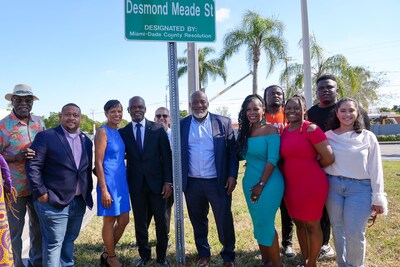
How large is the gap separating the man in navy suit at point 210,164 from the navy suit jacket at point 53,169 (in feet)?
4.15

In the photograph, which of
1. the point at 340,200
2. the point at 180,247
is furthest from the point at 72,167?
the point at 340,200

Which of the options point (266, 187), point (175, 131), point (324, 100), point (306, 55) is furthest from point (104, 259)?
point (306, 55)

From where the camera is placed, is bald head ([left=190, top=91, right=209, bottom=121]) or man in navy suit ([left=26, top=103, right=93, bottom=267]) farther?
bald head ([left=190, top=91, right=209, bottom=121])

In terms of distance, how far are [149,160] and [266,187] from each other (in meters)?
1.39

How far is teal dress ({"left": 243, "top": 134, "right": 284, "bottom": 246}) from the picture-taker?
Answer: 11.0 ft

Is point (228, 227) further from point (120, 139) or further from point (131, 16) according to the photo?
point (131, 16)

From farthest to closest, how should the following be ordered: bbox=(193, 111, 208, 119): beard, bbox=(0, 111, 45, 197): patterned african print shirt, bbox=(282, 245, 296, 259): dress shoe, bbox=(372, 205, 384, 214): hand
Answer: bbox=(282, 245, 296, 259): dress shoe
bbox=(193, 111, 208, 119): beard
bbox=(0, 111, 45, 197): patterned african print shirt
bbox=(372, 205, 384, 214): hand

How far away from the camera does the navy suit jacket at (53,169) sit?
3076 mm

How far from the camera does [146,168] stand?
3807 millimetres

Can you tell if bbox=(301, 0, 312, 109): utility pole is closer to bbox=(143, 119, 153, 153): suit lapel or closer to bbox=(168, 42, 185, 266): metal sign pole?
bbox=(143, 119, 153, 153): suit lapel

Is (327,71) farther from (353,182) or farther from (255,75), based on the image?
(353,182)

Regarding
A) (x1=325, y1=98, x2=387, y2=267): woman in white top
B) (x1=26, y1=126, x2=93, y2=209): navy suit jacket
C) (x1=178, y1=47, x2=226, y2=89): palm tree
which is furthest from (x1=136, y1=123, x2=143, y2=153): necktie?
(x1=178, y1=47, x2=226, y2=89): palm tree

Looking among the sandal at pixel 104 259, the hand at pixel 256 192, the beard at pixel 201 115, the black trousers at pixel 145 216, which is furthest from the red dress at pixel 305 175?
the sandal at pixel 104 259

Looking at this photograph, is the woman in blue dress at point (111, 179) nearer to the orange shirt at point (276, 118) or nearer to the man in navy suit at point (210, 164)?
the man in navy suit at point (210, 164)
